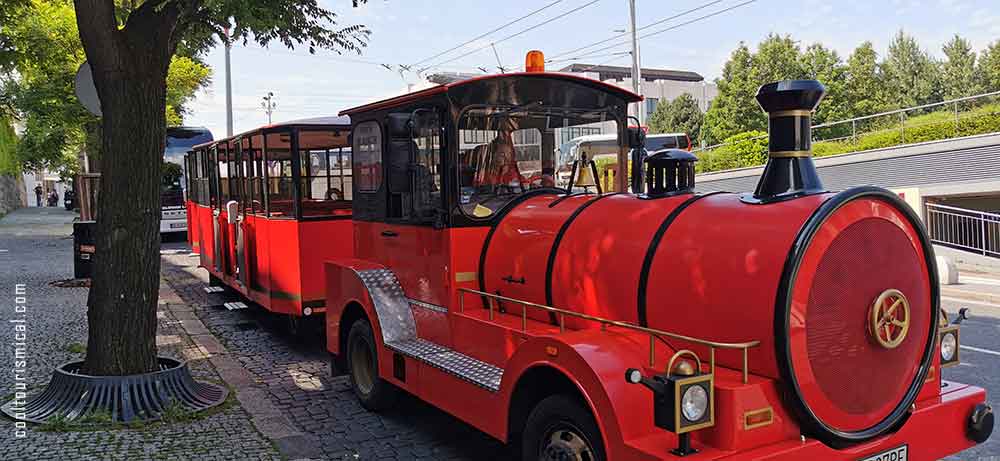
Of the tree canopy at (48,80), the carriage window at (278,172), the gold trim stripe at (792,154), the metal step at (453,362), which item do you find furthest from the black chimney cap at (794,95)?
the tree canopy at (48,80)

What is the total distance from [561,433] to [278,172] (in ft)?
20.1

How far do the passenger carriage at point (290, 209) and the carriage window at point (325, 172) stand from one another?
0.04 feet

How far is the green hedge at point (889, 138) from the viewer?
1858 cm

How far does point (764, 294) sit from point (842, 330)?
409 mm

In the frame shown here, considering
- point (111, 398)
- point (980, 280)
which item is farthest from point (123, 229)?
point (980, 280)

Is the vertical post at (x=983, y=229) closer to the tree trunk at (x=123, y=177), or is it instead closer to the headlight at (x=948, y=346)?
the headlight at (x=948, y=346)

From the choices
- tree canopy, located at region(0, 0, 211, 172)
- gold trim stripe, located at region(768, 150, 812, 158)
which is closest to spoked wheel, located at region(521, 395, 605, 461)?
gold trim stripe, located at region(768, 150, 812, 158)

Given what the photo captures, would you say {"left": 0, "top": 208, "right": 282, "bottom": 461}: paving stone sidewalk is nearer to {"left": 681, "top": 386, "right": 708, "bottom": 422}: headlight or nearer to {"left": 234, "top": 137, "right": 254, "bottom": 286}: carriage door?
{"left": 234, "top": 137, "right": 254, "bottom": 286}: carriage door

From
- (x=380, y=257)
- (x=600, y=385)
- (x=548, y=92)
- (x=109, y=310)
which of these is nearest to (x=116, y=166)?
(x=109, y=310)

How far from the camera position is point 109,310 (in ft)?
19.0

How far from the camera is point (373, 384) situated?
5.96 meters

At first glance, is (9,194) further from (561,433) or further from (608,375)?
(608,375)

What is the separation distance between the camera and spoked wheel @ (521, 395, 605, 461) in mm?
3471

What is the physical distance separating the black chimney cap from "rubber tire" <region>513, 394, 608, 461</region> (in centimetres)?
170
